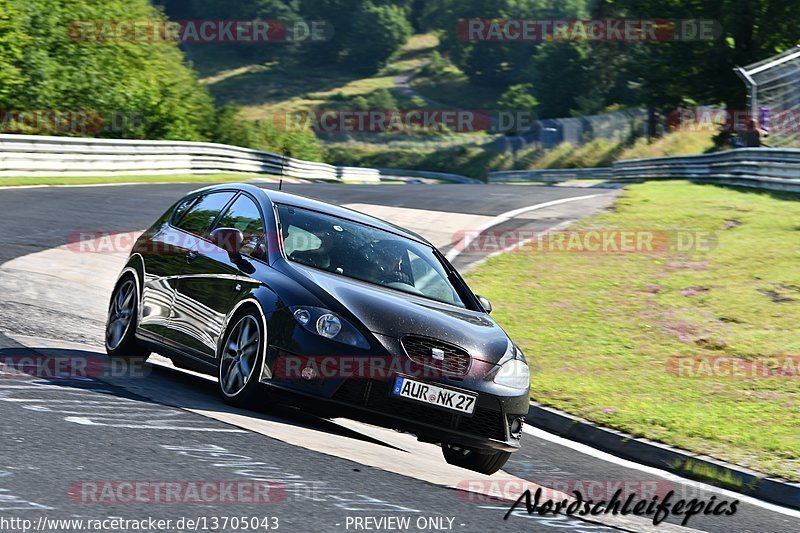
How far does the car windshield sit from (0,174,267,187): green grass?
1713cm

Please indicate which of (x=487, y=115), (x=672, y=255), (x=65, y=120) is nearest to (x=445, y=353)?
(x=672, y=255)

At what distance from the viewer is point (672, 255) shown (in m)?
18.2

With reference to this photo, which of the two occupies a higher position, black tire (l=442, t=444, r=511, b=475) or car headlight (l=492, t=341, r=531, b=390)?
car headlight (l=492, t=341, r=531, b=390)

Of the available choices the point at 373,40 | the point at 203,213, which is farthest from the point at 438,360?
the point at 373,40

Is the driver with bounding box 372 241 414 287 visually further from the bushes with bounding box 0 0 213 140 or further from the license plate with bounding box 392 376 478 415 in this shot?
the bushes with bounding box 0 0 213 140

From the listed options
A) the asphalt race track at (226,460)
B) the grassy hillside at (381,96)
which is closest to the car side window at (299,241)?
the asphalt race track at (226,460)

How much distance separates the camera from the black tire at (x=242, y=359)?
6954 mm

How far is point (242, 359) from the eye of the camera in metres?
7.17

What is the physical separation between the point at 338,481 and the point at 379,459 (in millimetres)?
970

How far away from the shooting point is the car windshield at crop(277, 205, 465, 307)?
773cm

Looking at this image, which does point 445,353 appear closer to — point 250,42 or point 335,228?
point 335,228

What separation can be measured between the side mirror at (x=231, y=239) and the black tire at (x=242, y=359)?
1.95 ft

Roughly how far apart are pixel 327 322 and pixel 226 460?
142 centimetres

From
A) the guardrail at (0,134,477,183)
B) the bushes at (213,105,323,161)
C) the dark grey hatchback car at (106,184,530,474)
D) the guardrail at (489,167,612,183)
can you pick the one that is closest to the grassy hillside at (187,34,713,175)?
the guardrail at (489,167,612,183)
